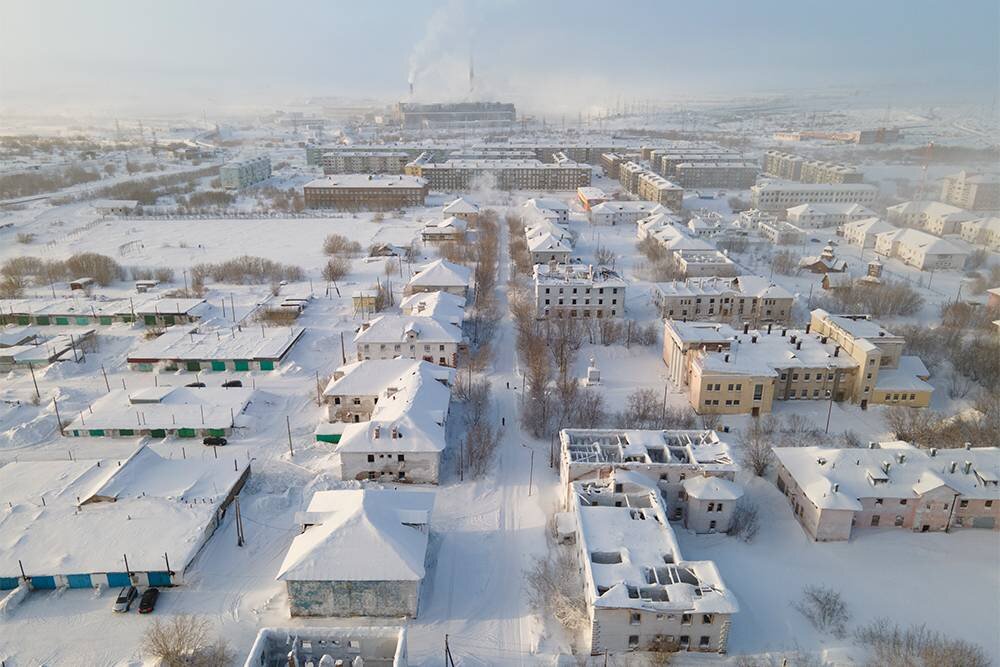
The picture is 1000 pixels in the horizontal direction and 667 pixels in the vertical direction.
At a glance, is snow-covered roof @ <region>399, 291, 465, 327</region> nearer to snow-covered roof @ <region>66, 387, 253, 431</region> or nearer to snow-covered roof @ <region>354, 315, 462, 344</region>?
snow-covered roof @ <region>354, 315, 462, 344</region>

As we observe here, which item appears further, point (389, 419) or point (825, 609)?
point (389, 419)

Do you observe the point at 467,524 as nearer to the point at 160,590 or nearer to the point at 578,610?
the point at 578,610

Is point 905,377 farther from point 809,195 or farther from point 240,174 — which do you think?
point 240,174

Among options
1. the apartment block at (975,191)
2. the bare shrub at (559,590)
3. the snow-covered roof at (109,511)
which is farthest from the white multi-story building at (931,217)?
the snow-covered roof at (109,511)

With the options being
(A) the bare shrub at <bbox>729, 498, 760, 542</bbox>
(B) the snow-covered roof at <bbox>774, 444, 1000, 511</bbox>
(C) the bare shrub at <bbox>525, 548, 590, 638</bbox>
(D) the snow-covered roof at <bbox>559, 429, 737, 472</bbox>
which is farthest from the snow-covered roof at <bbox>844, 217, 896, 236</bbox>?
(C) the bare shrub at <bbox>525, 548, 590, 638</bbox>

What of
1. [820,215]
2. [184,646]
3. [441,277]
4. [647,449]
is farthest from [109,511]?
[820,215]

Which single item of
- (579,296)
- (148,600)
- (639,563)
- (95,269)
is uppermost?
(95,269)
